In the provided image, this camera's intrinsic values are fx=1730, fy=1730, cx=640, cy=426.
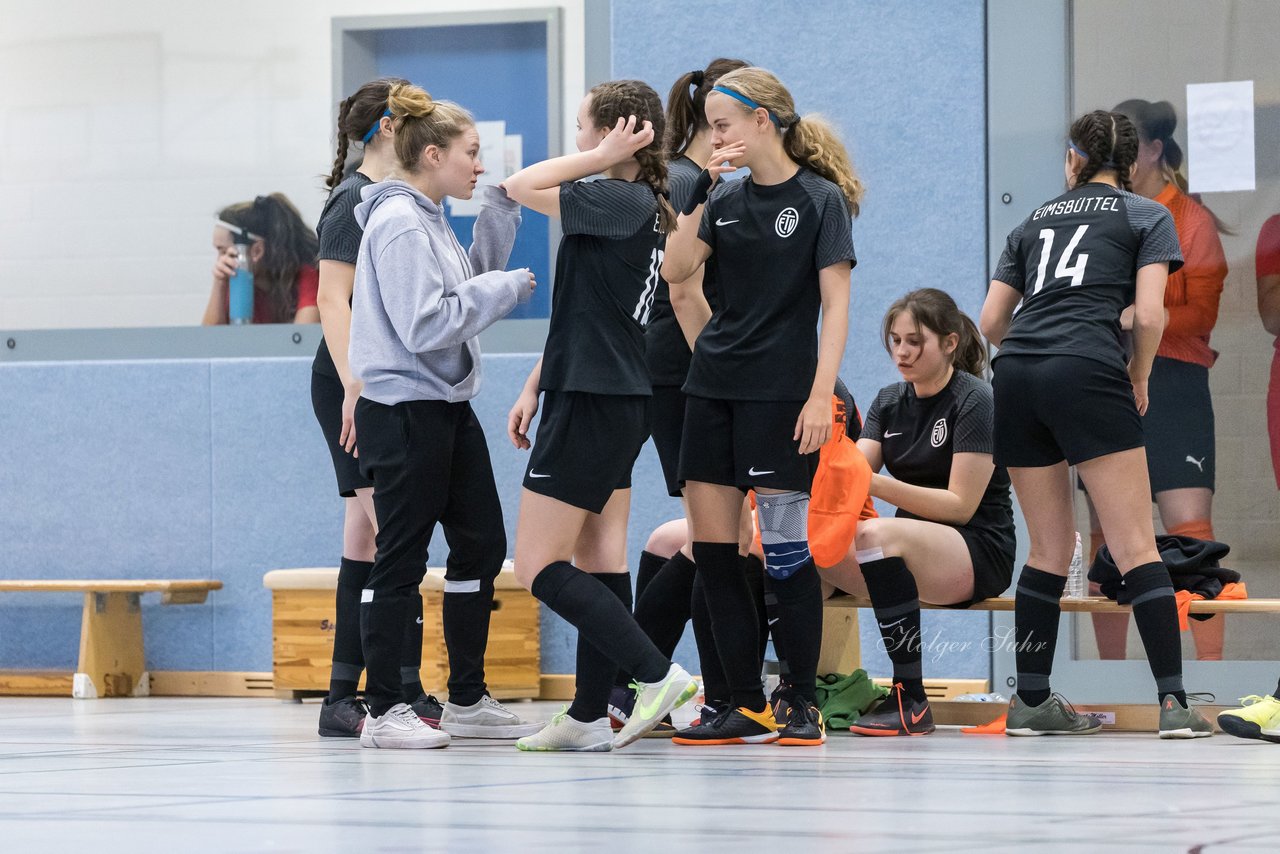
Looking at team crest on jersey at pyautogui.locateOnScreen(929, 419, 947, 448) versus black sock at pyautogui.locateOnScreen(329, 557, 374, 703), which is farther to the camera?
team crest on jersey at pyautogui.locateOnScreen(929, 419, 947, 448)

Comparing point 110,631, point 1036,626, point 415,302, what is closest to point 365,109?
point 415,302

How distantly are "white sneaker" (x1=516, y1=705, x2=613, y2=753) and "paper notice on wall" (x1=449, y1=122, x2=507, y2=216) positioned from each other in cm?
306

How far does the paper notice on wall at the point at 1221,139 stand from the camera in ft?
18.2

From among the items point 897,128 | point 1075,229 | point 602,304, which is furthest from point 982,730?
point 897,128

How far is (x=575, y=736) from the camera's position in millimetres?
3666

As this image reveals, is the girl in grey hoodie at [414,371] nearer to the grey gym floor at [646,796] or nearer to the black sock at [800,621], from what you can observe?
the grey gym floor at [646,796]

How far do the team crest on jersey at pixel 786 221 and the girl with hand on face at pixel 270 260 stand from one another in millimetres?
3053

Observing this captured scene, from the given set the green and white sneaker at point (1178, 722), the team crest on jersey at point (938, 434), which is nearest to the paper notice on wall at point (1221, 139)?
the team crest on jersey at point (938, 434)

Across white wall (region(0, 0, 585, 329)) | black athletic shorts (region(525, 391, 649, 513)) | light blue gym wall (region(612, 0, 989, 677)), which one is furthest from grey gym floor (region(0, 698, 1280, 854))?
white wall (region(0, 0, 585, 329))

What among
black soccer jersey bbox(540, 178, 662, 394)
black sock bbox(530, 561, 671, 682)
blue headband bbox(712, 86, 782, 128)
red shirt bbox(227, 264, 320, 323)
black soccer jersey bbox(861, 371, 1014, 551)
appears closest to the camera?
black sock bbox(530, 561, 671, 682)

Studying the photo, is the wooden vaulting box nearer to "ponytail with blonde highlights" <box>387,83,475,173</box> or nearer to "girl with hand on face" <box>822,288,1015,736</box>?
"girl with hand on face" <box>822,288,1015,736</box>

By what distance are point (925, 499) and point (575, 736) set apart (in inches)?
50.9

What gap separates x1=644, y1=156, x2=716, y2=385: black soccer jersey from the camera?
4246 mm

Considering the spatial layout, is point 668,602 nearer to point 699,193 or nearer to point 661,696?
point 661,696
